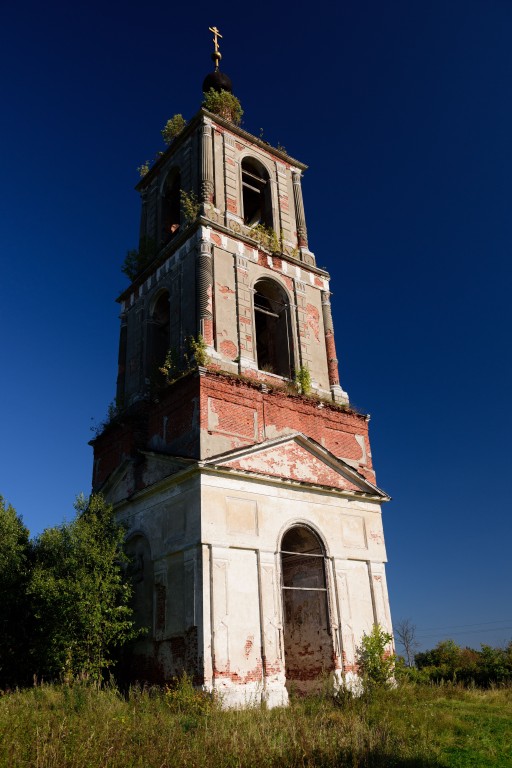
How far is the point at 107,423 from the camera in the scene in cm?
1819

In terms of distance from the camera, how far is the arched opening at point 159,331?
18.9 metres

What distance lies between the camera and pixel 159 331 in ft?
64.2

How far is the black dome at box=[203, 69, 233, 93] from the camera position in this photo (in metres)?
23.1

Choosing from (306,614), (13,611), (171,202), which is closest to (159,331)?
(171,202)

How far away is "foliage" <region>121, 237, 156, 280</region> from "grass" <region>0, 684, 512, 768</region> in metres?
12.7

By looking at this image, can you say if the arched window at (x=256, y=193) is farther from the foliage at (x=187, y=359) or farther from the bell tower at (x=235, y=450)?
the foliage at (x=187, y=359)

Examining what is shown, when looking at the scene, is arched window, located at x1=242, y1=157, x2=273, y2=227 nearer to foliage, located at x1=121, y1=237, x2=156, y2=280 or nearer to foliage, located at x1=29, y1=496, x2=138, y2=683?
foliage, located at x1=121, y1=237, x2=156, y2=280

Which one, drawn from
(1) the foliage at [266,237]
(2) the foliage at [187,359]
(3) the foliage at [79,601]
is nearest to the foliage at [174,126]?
(1) the foliage at [266,237]

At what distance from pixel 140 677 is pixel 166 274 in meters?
10.8

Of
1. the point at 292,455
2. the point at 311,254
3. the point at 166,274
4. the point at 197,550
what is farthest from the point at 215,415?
the point at 311,254

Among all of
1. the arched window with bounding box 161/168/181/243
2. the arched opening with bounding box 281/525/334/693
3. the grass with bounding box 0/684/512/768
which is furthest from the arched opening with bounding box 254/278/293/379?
the grass with bounding box 0/684/512/768

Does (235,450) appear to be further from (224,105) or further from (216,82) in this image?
(216,82)

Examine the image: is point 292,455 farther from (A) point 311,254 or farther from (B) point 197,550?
(A) point 311,254

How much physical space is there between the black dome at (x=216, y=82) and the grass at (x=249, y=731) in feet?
65.0
